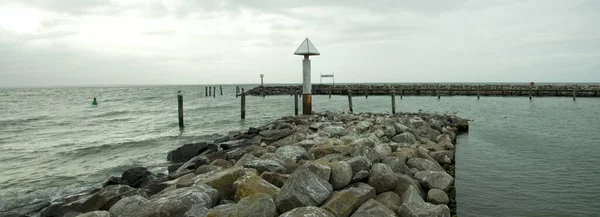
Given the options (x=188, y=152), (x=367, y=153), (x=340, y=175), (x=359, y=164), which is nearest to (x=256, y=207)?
(x=340, y=175)

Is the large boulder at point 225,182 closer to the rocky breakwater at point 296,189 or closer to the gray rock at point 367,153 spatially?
the rocky breakwater at point 296,189

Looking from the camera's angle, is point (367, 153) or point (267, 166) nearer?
point (267, 166)

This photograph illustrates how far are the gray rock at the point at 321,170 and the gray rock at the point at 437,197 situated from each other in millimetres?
1503

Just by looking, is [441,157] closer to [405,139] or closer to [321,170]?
[405,139]

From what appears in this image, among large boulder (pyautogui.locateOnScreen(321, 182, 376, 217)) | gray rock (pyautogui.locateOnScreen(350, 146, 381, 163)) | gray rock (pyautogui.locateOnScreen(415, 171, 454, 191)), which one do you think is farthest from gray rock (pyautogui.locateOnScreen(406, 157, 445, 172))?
large boulder (pyautogui.locateOnScreen(321, 182, 376, 217))

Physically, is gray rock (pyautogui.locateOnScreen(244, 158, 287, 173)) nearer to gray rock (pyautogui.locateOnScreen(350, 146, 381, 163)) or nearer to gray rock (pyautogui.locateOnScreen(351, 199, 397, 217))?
gray rock (pyautogui.locateOnScreen(350, 146, 381, 163))

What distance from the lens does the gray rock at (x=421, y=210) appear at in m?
3.80

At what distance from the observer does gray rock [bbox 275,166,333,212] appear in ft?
12.4

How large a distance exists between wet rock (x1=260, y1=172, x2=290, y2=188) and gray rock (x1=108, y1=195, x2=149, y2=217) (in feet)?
4.80

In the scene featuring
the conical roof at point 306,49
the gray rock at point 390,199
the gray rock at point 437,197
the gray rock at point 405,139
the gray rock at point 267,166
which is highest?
the conical roof at point 306,49

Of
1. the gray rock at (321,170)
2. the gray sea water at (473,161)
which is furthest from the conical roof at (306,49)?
the gray rock at (321,170)

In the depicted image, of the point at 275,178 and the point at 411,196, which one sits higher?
the point at 275,178

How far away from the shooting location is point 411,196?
14.5 ft

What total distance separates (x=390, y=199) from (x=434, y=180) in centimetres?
123
